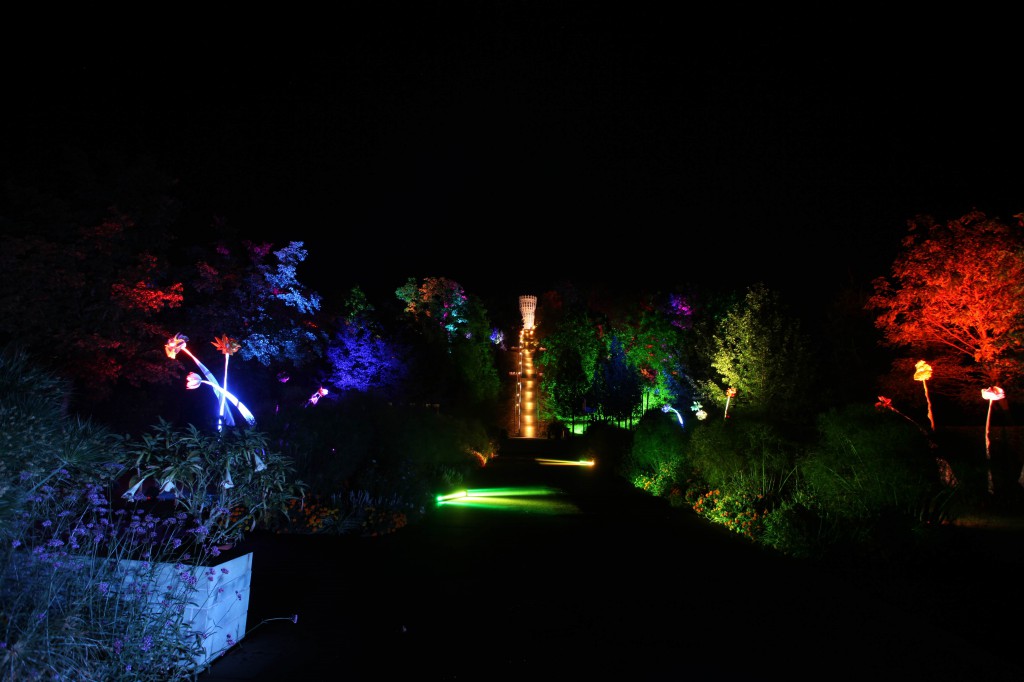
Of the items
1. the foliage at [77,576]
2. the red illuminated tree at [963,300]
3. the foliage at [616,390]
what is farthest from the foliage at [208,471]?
the foliage at [616,390]

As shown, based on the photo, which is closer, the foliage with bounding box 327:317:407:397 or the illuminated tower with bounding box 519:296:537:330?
the foliage with bounding box 327:317:407:397

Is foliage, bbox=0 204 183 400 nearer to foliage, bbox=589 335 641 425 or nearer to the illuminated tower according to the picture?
foliage, bbox=589 335 641 425

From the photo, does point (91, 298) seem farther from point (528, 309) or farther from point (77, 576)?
point (528, 309)

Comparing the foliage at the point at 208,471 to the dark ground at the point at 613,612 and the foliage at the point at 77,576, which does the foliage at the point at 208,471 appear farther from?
the dark ground at the point at 613,612

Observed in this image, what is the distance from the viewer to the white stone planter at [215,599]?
4352 millimetres

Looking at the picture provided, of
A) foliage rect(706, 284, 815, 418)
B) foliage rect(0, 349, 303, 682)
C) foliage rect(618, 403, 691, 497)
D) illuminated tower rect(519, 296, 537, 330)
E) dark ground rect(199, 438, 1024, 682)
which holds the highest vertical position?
illuminated tower rect(519, 296, 537, 330)

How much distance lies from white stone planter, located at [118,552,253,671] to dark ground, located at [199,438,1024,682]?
128 mm

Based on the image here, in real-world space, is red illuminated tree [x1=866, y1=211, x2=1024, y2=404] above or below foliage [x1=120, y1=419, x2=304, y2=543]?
above

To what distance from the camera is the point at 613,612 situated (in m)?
6.38

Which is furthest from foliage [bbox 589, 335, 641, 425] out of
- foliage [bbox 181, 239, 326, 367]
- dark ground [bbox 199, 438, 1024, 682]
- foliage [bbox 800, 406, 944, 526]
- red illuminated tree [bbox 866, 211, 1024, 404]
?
dark ground [bbox 199, 438, 1024, 682]

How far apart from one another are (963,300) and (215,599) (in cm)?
2023

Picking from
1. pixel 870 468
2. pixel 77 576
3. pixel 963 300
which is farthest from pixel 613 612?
pixel 963 300

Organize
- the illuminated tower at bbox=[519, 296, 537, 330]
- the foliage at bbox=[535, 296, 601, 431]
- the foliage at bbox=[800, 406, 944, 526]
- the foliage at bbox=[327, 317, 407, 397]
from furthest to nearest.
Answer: the illuminated tower at bbox=[519, 296, 537, 330] < the foliage at bbox=[535, 296, 601, 431] < the foliage at bbox=[327, 317, 407, 397] < the foliage at bbox=[800, 406, 944, 526]

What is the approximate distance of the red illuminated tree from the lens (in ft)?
60.6
